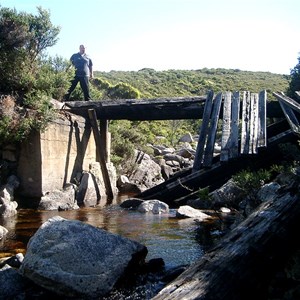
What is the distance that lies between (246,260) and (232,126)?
8297 mm

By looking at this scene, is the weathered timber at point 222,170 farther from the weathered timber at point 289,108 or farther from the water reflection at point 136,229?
the water reflection at point 136,229

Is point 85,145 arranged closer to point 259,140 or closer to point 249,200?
point 259,140

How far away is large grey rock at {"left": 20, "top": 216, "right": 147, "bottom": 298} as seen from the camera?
4504 mm

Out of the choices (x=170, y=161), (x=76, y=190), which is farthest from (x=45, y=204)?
(x=170, y=161)

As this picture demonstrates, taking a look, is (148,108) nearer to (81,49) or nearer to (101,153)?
(101,153)

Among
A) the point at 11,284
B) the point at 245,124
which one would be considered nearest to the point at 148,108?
the point at 245,124

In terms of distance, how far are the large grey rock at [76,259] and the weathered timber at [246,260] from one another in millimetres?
1354

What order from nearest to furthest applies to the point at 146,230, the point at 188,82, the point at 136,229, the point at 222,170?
the point at 146,230
the point at 136,229
the point at 222,170
the point at 188,82

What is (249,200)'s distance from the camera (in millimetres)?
7496

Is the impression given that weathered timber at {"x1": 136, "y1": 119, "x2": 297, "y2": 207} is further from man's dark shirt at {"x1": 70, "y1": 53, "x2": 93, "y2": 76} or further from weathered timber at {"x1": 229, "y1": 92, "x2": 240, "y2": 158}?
man's dark shirt at {"x1": 70, "y1": 53, "x2": 93, "y2": 76}

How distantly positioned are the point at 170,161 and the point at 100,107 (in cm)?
792

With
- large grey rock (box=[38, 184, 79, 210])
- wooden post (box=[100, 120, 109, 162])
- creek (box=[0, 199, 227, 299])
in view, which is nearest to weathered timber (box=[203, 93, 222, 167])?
creek (box=[0, 199, 227, 299])

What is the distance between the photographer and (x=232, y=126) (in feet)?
37.8

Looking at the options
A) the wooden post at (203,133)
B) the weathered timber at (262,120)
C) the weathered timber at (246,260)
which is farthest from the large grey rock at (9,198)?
the weathered timber at (246,260)
